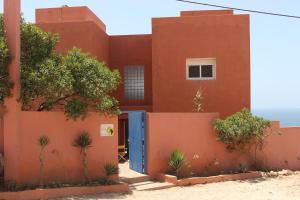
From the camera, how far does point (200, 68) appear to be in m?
20.0

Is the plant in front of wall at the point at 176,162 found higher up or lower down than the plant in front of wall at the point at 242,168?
higher up

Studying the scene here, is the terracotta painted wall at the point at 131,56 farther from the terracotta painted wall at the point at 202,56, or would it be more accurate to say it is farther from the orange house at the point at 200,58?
the terracotta painted wall at the point at 202,56

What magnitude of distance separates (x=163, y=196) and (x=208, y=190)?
1.75 meters

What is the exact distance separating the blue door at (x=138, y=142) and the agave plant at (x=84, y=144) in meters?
2.44

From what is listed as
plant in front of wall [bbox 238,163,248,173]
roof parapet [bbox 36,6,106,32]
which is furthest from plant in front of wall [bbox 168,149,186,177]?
roof parapet [bbox 36,6,106,32]

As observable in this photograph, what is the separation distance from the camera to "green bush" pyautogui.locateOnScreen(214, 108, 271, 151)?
54.5 ft

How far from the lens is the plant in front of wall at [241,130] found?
16609 mm

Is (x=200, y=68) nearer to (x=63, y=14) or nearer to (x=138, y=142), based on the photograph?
(x=138, y=142)

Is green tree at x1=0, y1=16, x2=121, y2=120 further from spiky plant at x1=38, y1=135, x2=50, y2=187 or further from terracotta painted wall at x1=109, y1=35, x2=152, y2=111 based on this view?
terracotta painted wall at x1=109, y1=35, x2=152, y2=111

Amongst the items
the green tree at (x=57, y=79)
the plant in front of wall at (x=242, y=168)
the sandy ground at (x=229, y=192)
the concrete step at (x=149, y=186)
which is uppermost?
the green tree at (x=57, y=79)

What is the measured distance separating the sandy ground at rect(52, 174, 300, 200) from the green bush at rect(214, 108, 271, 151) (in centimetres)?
165

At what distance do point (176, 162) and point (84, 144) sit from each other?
345 centimetres

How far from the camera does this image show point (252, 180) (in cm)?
1628

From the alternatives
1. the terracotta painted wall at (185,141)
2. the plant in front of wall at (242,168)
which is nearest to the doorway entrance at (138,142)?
the terracotta painted wall at (185,141)
